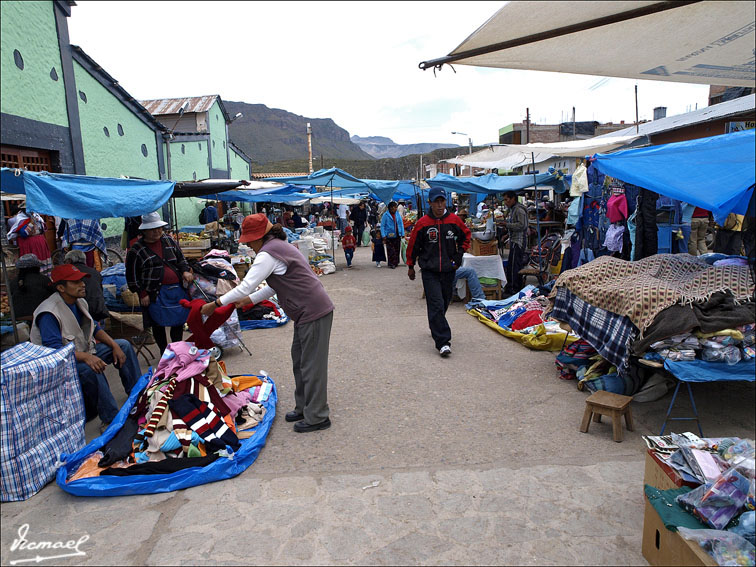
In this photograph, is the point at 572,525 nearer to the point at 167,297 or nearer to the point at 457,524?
the point at 457,524

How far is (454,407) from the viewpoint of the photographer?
4484 mm

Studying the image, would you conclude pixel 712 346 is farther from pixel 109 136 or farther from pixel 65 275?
pixel 109 136

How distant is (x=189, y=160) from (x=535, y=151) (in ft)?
47.2

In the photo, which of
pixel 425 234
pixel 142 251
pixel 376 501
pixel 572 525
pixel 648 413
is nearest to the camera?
pixel 572 525

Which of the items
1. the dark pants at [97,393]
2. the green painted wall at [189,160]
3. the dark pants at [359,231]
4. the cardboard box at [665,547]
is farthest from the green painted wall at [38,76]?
the dark pants at [359,231]

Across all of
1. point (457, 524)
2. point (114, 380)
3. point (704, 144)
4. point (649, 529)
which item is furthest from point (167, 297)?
point (704, 144)

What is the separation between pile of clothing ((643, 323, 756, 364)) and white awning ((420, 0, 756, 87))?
6.48ft

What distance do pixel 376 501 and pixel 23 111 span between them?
885 cm

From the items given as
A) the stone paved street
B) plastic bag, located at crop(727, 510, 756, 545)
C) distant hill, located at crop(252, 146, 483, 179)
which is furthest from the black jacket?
distant hill, located at crop(252, 146, 483, 179)

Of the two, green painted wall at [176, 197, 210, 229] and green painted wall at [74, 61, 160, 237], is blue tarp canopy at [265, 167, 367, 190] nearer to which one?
green painted wall at [74, 61, 160, 237]

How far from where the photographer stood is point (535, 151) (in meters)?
8.33

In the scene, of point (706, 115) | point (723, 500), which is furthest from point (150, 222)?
point (706, 115)

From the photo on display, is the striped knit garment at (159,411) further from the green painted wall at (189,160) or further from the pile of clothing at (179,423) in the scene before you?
the green painted wall at (189,160)

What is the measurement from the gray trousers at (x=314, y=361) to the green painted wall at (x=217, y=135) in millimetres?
19686
